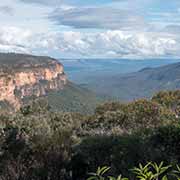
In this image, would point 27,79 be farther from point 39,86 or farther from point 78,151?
point 78,151

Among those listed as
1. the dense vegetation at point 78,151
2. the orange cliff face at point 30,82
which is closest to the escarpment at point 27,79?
the orange cliff face at point 30,82

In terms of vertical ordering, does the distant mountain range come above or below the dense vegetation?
below

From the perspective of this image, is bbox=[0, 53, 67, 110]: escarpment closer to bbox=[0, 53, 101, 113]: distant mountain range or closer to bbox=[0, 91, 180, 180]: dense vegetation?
bbox=[0, 53, 101, 113]: distant mountain range

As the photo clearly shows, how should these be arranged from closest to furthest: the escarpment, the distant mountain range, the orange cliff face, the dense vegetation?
the dense vegetation
the orange cliff face
the escarpment
the distant mountain range

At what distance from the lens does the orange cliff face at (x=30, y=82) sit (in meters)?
130

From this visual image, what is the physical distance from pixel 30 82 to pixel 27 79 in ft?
6.58

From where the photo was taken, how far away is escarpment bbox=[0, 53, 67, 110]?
13138 cm

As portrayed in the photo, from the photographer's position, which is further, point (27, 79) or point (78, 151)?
point (27, 79)

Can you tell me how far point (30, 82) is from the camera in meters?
151

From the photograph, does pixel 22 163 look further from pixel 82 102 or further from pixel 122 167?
pixel 82 102

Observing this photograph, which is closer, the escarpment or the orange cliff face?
the orange cliff face

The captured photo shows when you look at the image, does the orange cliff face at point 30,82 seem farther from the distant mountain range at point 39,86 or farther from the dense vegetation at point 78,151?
the dense vegetation at point 78,151

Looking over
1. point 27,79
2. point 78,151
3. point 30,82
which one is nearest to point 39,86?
point 30,82

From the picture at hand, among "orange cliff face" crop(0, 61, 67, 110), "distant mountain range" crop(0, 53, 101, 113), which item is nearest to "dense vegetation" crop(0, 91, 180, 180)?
"distant mountain range" crop(0, 53, 101, 113)
